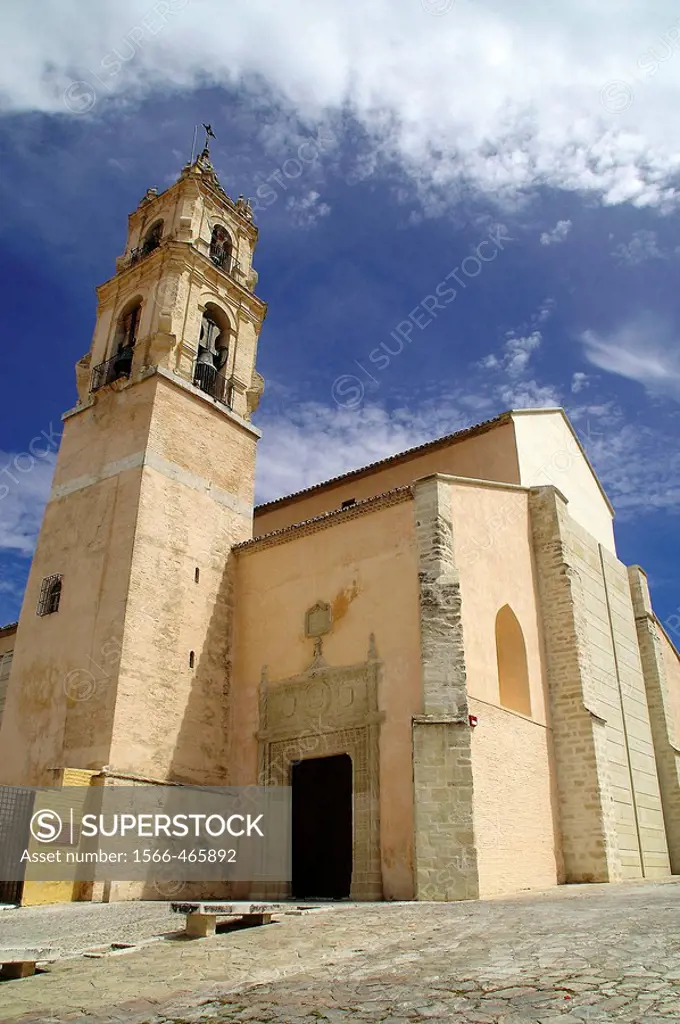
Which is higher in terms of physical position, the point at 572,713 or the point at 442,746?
the point at 572,713

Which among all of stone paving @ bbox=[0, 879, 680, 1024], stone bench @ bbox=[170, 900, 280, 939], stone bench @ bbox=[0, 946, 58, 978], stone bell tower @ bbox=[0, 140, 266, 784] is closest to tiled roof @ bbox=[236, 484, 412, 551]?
stone bell tower @ bbox=[0, 140, 266, 784]

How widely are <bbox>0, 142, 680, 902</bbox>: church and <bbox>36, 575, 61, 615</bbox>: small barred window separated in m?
0.05

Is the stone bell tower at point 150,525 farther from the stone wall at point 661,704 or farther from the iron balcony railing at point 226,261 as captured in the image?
the stone wall at point 661,704

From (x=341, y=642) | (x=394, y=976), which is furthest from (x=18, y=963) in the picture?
(x=341, y=642)

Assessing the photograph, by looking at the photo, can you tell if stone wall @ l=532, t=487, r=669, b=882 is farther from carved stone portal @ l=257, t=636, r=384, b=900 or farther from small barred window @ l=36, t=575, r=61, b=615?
small barred window @ l=36, t=575, r=61, b=615

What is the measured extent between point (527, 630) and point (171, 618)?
7.18 m

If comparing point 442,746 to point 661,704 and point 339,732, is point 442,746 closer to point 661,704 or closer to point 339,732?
point 339,732

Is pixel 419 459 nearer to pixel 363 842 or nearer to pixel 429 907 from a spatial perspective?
pixel 363 842

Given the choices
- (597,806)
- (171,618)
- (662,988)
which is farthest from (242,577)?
(662,988)

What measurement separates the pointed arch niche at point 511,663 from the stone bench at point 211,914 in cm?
721

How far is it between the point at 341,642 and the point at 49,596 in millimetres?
6671

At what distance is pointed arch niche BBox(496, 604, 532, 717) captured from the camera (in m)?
14.6

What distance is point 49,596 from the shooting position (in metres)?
16.8

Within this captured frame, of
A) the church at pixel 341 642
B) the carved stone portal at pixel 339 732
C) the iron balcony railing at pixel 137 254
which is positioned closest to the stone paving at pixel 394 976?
the church at pixel 341 642
